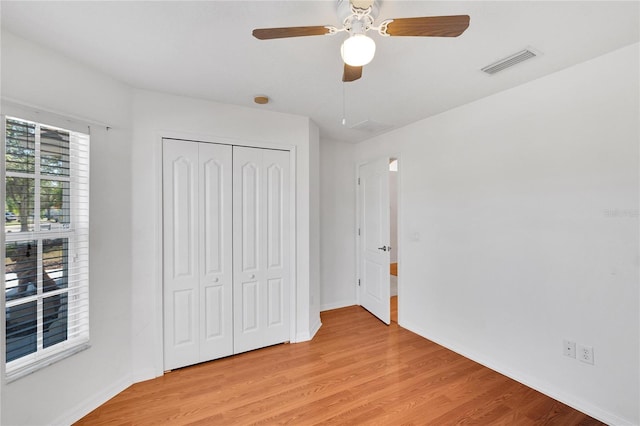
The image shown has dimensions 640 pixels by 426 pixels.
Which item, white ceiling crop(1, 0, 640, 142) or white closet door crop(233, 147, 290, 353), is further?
white closet door crop(233, 147, 290, 353)

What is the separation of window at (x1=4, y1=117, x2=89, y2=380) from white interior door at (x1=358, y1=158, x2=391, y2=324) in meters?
3.04

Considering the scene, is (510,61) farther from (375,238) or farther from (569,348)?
(375,238)

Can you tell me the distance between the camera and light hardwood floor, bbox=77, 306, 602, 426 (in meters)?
1.91

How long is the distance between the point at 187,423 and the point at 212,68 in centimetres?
256

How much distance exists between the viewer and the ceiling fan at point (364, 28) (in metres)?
1.17

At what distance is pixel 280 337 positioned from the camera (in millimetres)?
2975

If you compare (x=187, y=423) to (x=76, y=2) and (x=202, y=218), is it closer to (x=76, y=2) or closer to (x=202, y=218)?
(x=202, y=218)

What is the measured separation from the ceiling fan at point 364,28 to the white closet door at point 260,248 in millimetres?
1683

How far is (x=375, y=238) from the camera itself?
3.76m

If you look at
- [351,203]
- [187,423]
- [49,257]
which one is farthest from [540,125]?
[49,257]

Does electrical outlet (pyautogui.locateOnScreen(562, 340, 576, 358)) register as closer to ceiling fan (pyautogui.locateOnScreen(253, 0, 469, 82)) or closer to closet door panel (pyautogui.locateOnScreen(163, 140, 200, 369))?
ceiling fan (pyautogui.locateOnScreen(253, 0, 469, 82))

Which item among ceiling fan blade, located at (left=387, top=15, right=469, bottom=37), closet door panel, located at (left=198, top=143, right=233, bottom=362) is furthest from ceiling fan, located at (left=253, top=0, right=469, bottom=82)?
closet door panel, located at (left=198, top=143, right=233, bottom=362)

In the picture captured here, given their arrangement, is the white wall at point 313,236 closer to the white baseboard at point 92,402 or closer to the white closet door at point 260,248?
the white closet door at point 260,248

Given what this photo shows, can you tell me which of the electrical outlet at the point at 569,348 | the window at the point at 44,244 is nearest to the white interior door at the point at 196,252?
the window at the point at 44,244
